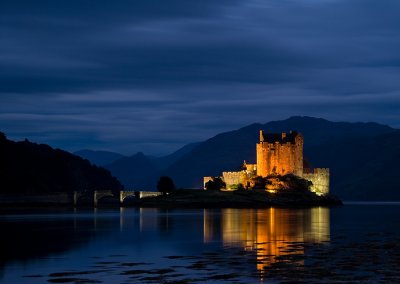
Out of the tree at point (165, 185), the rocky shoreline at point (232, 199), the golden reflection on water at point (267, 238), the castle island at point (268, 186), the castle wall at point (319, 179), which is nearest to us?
the golden reflection on water at point (267, 238)

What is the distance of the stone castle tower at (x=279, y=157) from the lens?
185750 mm

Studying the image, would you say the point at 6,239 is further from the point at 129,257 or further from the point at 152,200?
the point at 152,200

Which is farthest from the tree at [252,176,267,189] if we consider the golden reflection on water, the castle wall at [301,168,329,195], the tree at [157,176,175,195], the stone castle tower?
the golden reflection on water

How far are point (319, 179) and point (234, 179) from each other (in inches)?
817

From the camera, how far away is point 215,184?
185000 mm

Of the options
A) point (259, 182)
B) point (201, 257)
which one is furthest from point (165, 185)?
point (201, 257)

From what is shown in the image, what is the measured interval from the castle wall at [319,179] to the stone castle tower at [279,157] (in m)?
5.47

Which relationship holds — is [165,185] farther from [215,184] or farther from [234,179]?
[234,179]

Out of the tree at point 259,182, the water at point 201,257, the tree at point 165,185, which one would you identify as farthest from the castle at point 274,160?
the water at point 201,257

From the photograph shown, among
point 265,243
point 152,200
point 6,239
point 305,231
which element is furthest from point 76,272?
point 152,200

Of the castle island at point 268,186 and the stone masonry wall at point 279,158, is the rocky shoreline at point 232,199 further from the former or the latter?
the stone masonry wall at point 279,158

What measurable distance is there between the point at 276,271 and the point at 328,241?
21107 mm

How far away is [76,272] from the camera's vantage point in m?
42.6

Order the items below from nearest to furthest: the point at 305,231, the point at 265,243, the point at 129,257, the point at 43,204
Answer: the point at 129,257 → the point at 265,243 → the point at 305,231 → the point at 43,204
